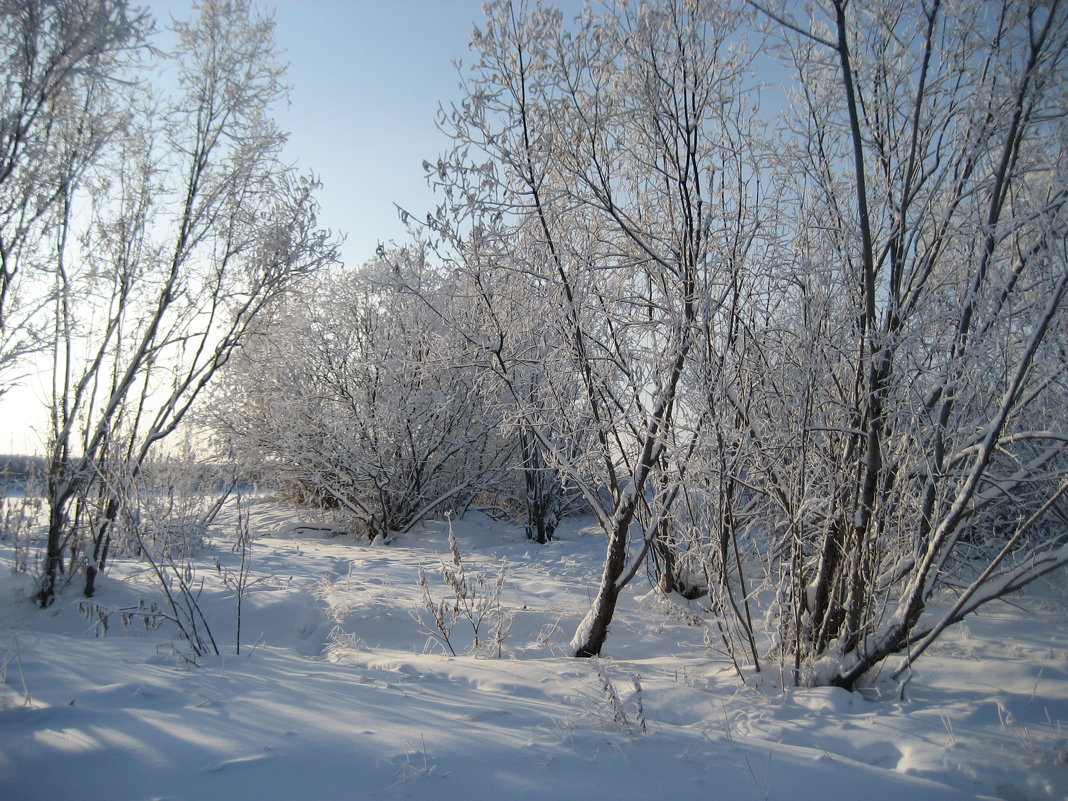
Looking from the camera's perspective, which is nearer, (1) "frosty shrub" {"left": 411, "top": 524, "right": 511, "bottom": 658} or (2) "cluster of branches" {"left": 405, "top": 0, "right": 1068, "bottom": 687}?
(2) "cluster of branches" {"left": 405, "top": 0, "right": 1068, "bottom": 687}

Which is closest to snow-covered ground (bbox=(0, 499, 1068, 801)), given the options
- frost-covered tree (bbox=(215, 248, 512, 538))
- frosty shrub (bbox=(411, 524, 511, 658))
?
frosty shrub (bbox=(411, 524, 511, 658))

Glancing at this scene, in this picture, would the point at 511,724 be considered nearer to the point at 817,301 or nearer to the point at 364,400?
the point at 817,301

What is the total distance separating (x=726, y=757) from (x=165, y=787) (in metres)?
1.93

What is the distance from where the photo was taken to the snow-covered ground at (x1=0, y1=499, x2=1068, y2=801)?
6.55 feet

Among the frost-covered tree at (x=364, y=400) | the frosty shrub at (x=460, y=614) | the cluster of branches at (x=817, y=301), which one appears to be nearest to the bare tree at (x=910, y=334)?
the cluster of branches at (x=817, y=301)

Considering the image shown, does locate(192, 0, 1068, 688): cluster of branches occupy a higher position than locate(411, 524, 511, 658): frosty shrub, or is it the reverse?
locate(192, 0, 1068, 688): cluster of branches

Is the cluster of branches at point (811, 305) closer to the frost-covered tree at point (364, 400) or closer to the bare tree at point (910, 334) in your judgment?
the bare tree at point (910, 334)

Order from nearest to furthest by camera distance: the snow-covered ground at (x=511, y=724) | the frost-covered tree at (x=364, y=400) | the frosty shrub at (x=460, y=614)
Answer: the snow-covered ground at (x=511, y=724) < the frosty shrub at (x=460, y=614) < the frost-covered tree at (x=364, y=400)

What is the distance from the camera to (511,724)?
Result: 248 centimetres

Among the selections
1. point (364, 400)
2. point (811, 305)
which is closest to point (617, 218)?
point (811, 305)

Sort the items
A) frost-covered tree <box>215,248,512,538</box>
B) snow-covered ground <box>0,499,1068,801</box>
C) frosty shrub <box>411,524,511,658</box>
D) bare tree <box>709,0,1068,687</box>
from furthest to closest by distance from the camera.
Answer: frost-covered tree <box>215,248,512,538</box>
frosty shrub <box>411,524,511,658</box>
bare tree <box>709,0,1068,687</box>
snow-covered ground <box>0,499,1068,801</box>

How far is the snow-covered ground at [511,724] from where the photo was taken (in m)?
2.00

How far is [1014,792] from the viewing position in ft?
7.17

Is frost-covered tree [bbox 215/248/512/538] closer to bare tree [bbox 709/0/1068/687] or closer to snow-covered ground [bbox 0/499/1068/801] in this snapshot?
snow-covered ground [bbox 0/499/1068/801]
